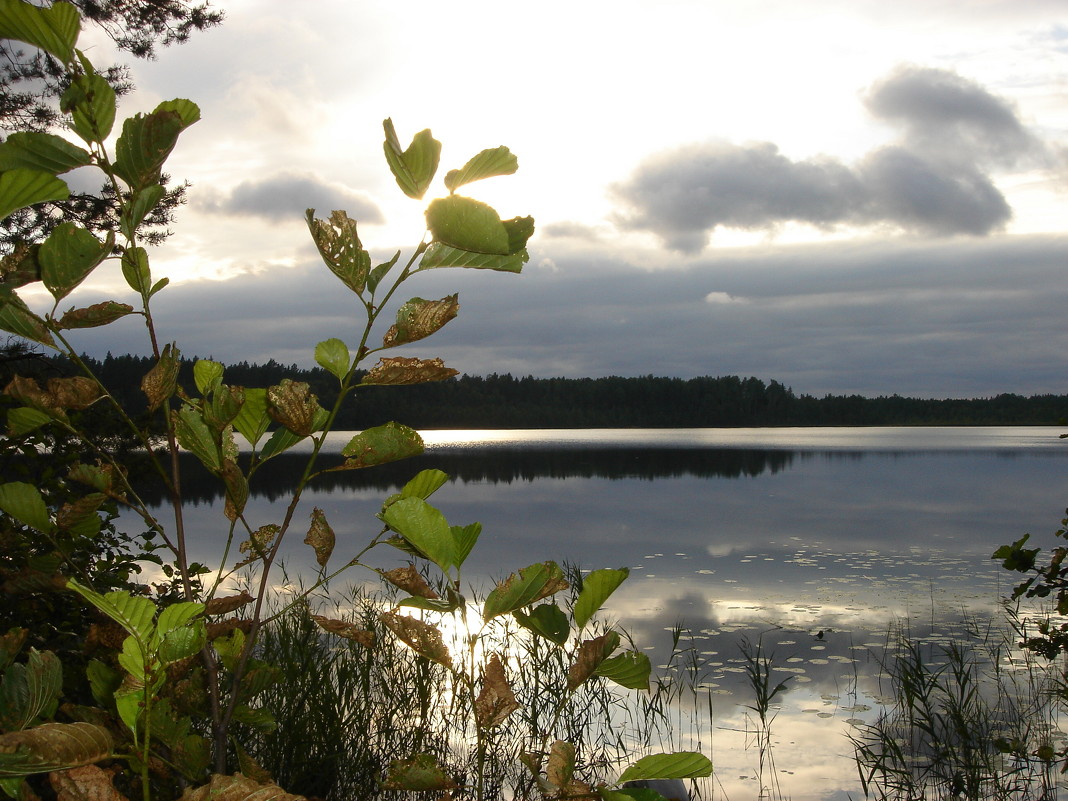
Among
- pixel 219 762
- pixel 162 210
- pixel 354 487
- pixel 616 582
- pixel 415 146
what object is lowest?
pixel 354 487

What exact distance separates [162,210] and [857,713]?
6.69 metres

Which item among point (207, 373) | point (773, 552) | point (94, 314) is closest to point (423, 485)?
point (207, 373)

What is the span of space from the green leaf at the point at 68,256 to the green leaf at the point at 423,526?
1.73 feet

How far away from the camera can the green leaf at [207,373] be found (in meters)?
1.16

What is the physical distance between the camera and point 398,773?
3.14 feet

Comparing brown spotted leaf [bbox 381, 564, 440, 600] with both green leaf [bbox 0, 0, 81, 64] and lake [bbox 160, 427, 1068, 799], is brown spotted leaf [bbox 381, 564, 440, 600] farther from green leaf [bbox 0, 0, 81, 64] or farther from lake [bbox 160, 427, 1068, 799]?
lake [bbox 160, 427, 1068, 799]

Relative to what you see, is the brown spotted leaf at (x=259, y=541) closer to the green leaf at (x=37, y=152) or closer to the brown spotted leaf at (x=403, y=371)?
the brown spotted leaf at (x=403, y=371)

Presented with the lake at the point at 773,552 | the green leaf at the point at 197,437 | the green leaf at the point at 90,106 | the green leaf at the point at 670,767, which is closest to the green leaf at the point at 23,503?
the green leaf at the point at 197,437

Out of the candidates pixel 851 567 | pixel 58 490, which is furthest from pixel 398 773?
pixel 851 567

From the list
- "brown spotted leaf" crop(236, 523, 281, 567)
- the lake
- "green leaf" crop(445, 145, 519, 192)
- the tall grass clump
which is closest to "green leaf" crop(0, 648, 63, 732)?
"brown spotted leaf" crop(236, 523, 281, 567)

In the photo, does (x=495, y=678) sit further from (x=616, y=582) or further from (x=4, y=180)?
(x=4, y=180)

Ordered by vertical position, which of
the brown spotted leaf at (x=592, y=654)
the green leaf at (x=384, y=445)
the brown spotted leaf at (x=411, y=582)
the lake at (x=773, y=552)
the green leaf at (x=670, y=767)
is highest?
the green leaf at (x=384, y=445)

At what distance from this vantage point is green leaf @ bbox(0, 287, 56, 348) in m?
0.99

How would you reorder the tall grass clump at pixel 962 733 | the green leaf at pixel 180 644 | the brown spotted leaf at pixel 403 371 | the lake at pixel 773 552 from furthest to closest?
the lake at pixel 773 552 < the tall grass clump at pixel 962 733 < the brown spotted leaf at pixel 403 371 < the green leaf at pixel 180 644
